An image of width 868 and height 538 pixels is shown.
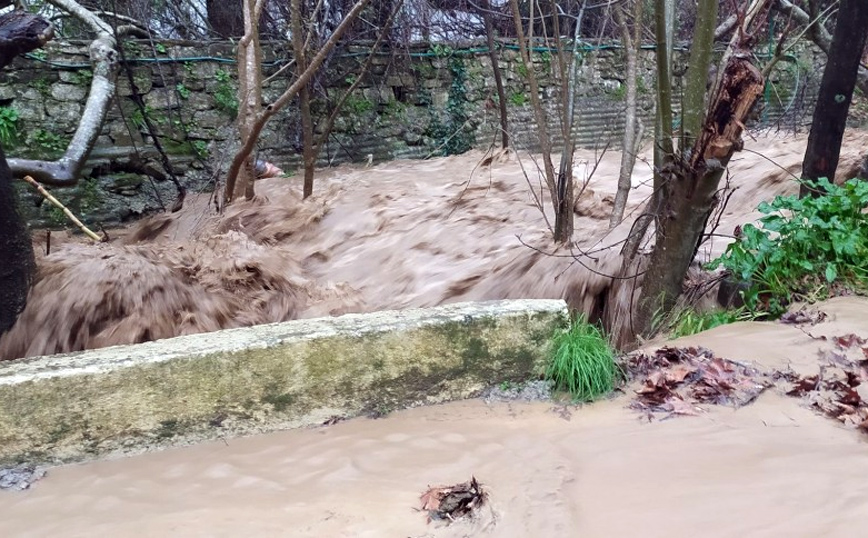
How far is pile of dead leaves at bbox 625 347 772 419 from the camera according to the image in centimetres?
246

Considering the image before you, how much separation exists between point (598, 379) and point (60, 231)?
7.12 metres

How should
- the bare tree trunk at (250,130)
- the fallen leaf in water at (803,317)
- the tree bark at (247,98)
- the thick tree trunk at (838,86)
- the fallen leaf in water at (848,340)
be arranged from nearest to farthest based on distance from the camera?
1. the fallen leaf in water at (848,340)
2. the fallen leaf in water at (803,317)
3. the thick tree trunk at (838,86)
4. the bare tree trunk at (250,130)
5. the tree bark at (247,98)

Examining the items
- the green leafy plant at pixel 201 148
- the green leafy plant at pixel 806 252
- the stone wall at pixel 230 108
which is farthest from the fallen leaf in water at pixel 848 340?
the green leafy plant at pixel 201 148

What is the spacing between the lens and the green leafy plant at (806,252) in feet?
11.3

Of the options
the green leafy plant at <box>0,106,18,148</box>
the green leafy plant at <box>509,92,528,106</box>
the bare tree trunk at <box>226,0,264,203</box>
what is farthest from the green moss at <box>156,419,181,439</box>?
the green leafy plant at <box>509,92,528,106</box>

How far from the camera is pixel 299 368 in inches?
99.7

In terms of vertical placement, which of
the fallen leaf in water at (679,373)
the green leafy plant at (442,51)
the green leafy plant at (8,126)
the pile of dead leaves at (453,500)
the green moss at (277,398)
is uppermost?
the green leafy plant at (442,51)

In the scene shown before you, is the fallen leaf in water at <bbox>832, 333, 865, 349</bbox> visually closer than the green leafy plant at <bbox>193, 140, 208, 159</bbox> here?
Yes

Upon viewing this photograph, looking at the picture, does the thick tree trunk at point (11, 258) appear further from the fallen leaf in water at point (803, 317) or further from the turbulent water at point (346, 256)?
the fallen leaf in water at point (803, 317)

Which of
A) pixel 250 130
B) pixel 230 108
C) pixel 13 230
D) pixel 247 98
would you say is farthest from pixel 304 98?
pixel 13 230

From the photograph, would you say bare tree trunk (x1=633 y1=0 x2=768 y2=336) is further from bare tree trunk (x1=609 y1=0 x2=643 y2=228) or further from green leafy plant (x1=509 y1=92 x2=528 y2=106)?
green leafy plant (x1=509 y1=92 x2=528 y2=106)

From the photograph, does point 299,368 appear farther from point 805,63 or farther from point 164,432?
point 805,63

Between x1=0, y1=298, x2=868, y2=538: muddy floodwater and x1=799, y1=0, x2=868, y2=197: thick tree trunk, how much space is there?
2168 mm

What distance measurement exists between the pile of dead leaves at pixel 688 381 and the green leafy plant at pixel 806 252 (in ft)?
2.87
